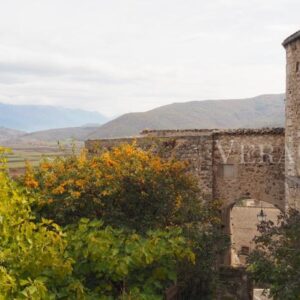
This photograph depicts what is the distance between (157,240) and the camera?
9.65 m

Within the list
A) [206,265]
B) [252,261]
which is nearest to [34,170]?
[206,265]

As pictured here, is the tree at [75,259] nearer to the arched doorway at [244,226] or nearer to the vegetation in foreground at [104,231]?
the vegetation in foreground at [104,231]

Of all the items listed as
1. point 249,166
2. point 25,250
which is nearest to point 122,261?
point 25,250

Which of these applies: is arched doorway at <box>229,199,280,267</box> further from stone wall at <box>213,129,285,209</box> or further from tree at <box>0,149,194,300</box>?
tree at <box>0,149,194,300</box>

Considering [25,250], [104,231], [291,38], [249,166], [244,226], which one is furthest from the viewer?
[244,226]

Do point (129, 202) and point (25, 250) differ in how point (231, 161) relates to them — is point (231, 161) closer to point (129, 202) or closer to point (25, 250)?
point (129, 202)

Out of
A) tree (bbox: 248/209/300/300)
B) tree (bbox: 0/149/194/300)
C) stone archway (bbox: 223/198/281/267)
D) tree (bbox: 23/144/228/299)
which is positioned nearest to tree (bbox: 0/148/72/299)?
tree (bbox: 0/149/194/300)

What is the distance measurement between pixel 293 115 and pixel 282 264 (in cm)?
763

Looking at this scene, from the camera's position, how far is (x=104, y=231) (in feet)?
32.6

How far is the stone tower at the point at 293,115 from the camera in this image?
48.7 feet

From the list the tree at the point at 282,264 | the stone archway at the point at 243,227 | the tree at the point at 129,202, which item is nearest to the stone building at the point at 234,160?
the tree at the point at 129,202

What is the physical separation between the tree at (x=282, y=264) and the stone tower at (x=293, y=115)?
17.5ft

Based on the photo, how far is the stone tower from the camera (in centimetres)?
1485

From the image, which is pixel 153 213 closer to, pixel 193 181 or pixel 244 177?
pixel 193 181
